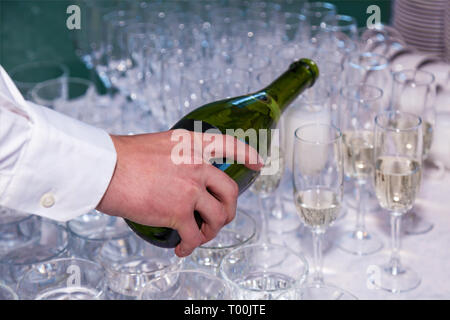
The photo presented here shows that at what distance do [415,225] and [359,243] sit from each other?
15cm

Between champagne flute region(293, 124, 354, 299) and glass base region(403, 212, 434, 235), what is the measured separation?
280mm

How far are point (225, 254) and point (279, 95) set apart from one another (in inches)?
14.9

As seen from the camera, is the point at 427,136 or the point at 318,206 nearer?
the point at 318,206

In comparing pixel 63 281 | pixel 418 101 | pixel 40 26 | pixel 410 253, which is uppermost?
pixel 418 101

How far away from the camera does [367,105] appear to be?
124cm

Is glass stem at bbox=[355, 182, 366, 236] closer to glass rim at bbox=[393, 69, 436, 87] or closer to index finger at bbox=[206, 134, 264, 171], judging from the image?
glass rim at bbox=[393, 69, 436, 87]

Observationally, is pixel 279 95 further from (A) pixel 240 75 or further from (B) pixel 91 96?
(B) pixel 91 96

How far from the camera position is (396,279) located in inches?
45.1

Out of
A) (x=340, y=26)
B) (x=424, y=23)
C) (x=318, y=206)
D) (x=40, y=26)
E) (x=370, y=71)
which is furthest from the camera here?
(x=40, y=26)

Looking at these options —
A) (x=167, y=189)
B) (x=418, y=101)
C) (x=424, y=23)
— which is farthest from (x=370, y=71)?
(x=424, y=23)

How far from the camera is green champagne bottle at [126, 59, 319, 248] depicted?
119 cm

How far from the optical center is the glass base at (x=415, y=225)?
4.26ft

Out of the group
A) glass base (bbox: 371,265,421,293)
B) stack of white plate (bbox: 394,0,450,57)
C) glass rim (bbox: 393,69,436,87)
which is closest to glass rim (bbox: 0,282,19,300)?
glass base (bbox: 371,265,421,293)

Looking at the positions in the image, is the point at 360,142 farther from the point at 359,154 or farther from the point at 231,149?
the point at 231,149
